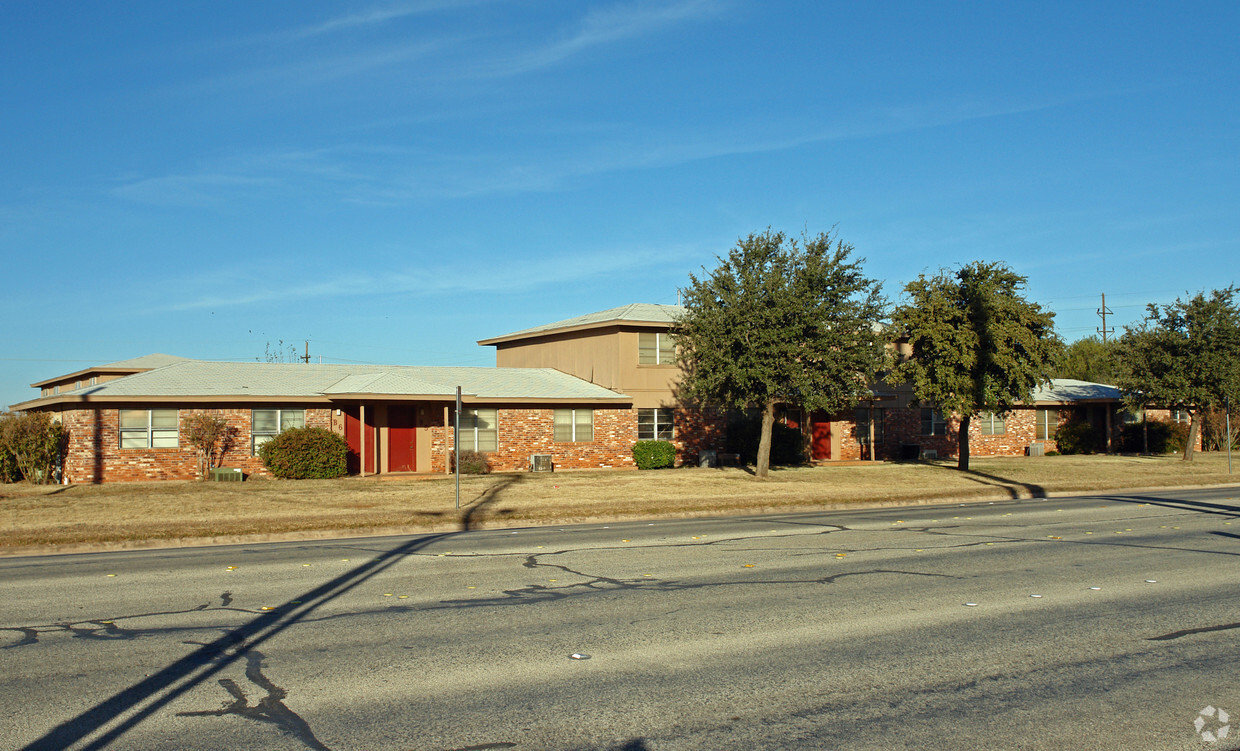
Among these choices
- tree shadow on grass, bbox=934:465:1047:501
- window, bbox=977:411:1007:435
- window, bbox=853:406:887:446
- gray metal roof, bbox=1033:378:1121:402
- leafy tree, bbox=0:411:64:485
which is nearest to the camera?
tree shadow on grass, bbox=934:465:1047:501

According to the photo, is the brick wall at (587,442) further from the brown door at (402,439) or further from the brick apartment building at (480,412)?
the brown door at (402,439)

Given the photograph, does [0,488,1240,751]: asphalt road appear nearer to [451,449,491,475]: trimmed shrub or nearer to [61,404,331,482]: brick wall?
[61,404,331,482]: brick wall

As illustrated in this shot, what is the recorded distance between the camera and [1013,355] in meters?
29.4

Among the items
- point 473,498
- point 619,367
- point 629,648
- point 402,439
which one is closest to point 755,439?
point 619,367

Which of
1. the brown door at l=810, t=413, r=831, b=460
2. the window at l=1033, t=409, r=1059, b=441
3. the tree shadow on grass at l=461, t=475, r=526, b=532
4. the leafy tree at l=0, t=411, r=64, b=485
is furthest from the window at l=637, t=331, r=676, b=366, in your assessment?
the window at l=1033, t=409, r=1059, b=441

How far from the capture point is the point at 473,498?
22500 millimetres

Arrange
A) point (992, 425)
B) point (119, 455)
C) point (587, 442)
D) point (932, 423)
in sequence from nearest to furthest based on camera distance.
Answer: point (119, 455) → point (587, 442) → point (932, 423) → point (992, 425)

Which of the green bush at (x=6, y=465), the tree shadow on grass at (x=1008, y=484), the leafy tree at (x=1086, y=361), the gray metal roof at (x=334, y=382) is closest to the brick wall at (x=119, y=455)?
the gray metal roof at (x=334, y=382)

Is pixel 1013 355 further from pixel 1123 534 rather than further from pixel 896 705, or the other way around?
pixel 896 705

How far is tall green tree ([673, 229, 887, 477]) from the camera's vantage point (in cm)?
2698

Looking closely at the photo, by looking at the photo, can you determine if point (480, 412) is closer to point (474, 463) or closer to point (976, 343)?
point (474, 463)

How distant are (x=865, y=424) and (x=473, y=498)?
2185 cm

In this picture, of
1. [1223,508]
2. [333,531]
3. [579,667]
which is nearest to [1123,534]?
[1223,508]

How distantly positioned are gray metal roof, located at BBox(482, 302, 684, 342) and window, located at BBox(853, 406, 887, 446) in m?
8.71
